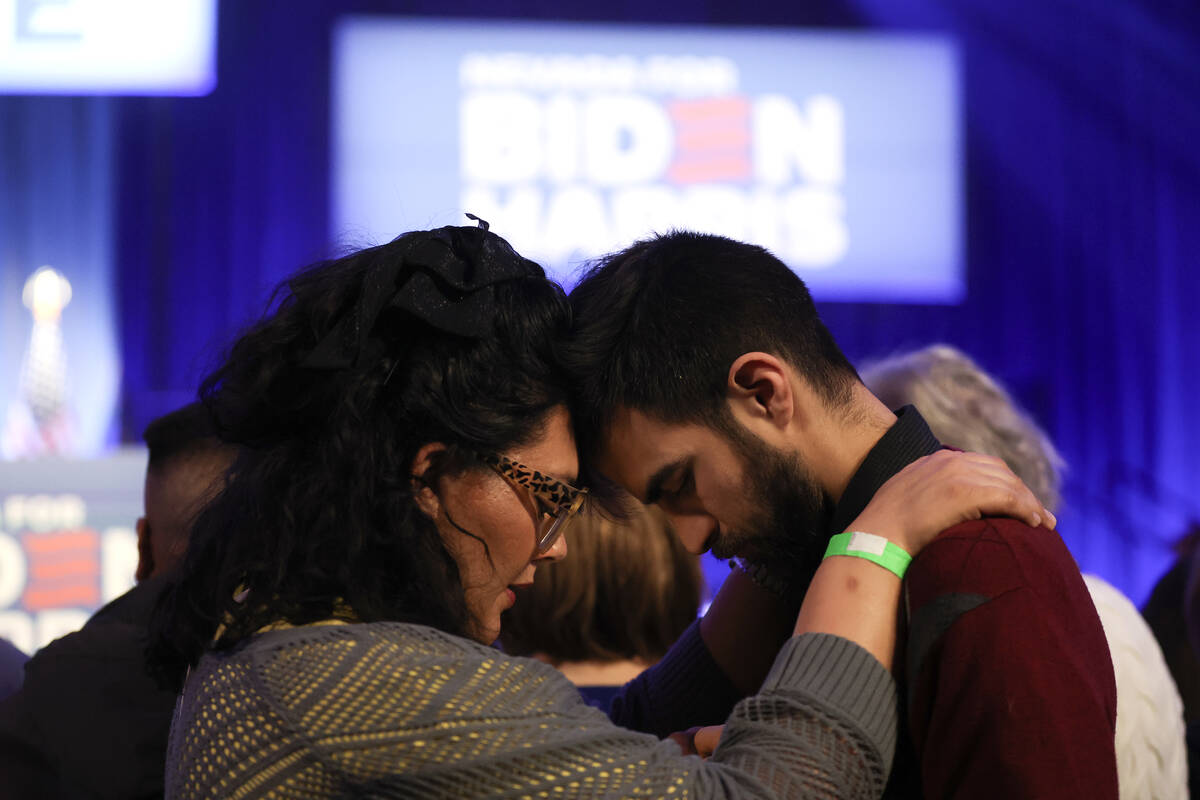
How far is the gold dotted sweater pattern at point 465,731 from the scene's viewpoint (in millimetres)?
1021

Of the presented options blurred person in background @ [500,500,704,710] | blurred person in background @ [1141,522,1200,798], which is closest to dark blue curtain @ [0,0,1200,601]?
blurred person in background @ [1141,522,1200,798]

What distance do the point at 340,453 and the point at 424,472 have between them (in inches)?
4.2

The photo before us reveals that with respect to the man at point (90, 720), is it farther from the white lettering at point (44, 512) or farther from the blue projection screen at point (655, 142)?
the blue projection screen at point (655, 142)

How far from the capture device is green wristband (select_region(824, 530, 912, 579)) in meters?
1.14

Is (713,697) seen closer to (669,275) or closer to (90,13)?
(669,275)

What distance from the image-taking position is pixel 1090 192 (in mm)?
6125

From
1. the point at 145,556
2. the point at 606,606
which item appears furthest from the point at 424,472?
the point at 145,556

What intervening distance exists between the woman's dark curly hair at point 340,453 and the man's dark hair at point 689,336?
0.09 m

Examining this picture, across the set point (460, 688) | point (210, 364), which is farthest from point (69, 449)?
point (460, 688)

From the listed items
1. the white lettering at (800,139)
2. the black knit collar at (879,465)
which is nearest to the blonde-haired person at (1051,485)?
the black knit collar at (879,465)

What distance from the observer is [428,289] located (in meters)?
1.23

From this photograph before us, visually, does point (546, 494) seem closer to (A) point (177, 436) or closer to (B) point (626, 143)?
(A) point (177, 436)

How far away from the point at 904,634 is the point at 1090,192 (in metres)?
5.64

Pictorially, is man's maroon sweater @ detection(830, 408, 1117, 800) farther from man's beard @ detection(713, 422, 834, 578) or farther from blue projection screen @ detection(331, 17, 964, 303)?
blue projection screen @ detection(331, 17, 964, 303)
